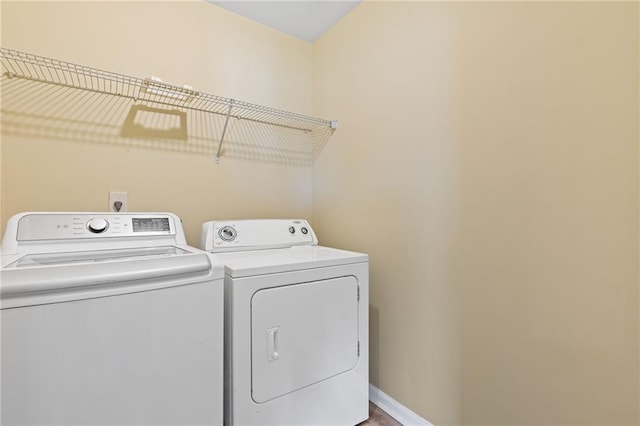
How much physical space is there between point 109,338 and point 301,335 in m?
0.68

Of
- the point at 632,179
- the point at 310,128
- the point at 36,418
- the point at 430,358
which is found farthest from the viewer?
the point at 310,128

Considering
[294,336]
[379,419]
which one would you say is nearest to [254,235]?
[294,336]

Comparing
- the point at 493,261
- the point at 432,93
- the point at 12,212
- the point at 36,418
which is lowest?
the point at 36,418

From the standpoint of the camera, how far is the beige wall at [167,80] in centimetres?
140

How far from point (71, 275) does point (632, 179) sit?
1582mm

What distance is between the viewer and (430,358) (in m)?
1.43

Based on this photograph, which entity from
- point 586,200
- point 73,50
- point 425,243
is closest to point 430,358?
point 425,243

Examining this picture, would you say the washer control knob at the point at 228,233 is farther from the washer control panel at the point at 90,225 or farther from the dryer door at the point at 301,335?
the dryer door at the point at 301,335

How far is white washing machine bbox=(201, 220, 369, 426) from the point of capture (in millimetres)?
1136

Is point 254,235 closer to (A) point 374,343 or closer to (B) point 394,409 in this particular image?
(A) point 374,343

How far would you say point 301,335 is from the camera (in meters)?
1.27

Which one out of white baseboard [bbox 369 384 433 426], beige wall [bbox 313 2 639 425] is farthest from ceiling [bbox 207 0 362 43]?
white baseboard [bbox 369 384 433 426]

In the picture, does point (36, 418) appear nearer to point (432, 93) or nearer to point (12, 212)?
point (12, 212)

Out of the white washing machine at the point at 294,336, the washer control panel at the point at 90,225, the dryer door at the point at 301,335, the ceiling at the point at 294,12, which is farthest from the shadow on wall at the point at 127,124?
the dryer door at the point at 301,335
